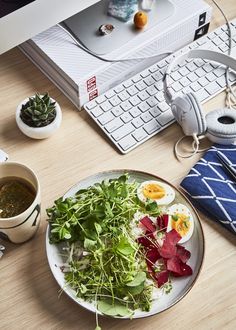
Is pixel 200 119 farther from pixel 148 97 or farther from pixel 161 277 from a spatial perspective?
pixel 161 277

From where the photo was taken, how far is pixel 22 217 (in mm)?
782

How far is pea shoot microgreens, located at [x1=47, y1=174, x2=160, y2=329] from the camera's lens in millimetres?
774

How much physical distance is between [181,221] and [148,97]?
24 centimetres

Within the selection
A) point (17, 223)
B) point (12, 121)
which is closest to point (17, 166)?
point (17, 223)

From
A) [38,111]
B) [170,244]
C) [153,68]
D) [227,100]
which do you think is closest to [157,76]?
[153,68]

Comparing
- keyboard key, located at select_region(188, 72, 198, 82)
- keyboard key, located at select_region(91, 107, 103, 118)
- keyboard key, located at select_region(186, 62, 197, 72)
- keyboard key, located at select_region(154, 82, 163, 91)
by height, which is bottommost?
keyboard key, located at select_region(188, 72, 198, 82)

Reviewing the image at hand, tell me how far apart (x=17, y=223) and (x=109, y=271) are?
Result: 14 cm

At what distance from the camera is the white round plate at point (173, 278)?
2.55 feet

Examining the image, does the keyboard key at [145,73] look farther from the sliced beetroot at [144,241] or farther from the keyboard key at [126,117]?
the sliced beetroot at [144,241]

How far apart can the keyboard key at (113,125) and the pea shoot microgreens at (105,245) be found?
0.40 ft

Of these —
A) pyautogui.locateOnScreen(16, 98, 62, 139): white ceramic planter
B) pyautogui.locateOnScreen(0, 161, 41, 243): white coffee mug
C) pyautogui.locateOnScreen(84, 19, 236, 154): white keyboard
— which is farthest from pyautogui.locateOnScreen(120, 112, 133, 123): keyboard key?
pyautogui.locateOnScreen(0, 161, 41, 243): white coffee mug

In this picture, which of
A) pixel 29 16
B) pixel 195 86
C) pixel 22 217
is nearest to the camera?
pixel 22 217

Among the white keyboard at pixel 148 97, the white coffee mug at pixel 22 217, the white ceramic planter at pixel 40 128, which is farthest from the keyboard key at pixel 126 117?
the white coffee mug at pixel 22 217

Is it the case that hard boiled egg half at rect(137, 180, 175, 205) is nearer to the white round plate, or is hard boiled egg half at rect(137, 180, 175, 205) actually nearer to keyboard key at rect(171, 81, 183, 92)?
the white round plate
